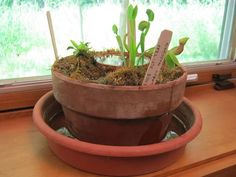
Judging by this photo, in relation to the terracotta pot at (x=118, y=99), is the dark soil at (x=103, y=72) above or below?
above

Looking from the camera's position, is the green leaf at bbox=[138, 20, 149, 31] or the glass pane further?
the glass pane

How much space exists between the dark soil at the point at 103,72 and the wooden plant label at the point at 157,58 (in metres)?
0.02

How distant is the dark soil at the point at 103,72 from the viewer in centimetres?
48

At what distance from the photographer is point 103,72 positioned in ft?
1.78

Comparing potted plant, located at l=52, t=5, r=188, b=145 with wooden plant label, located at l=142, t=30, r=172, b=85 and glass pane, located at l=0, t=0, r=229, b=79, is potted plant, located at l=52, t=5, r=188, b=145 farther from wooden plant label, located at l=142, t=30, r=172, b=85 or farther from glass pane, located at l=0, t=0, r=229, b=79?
glass pane, located at l=0, t=0, r=229, b=79

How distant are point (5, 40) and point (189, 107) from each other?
1.41ft

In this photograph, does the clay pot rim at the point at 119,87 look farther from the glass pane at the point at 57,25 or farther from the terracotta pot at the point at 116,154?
the glass pane at the point at 57,25

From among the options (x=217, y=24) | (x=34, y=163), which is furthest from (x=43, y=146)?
(x=217, y=24)

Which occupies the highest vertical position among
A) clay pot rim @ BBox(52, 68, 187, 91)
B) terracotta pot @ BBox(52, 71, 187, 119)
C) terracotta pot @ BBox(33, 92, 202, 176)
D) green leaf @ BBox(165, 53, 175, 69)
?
green leaf @ BBox(165, 53, 175, 69)

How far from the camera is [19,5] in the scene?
26.3 inches

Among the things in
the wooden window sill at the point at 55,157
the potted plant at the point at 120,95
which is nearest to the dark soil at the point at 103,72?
the potted plant at the point at 120,95

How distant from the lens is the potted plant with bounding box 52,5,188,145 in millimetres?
461

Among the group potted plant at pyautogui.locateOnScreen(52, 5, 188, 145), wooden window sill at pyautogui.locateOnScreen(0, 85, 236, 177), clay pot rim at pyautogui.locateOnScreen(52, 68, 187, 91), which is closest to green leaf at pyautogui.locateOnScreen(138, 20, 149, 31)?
potted plant at pyautogui.locateOnScreen(52, 5, 188, 145)

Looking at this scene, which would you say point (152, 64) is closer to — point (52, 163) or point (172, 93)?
point (172, 93)
